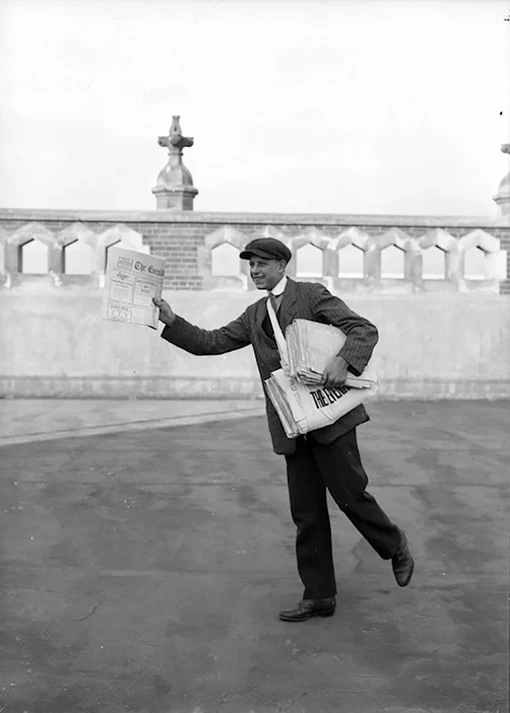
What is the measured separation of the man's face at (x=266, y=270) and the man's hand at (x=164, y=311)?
1.39 ft

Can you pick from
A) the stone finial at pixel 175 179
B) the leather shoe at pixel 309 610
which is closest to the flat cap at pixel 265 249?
the leather shoe at pixel 309 610

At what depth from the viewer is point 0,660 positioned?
333cm

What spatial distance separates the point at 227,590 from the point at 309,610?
56 centimetres

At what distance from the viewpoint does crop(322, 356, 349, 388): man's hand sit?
356 centimetres

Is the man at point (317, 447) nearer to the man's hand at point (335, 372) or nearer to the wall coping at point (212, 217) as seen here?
the man's hand at point (335, 372)

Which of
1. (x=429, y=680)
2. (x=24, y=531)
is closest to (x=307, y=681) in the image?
(x=429, y=680)

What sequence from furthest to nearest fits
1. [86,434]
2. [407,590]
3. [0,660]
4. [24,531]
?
1. [86,434]
2. [24,531]
3. [407,590]
4. [0,660]

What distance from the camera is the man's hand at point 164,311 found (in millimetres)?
3760

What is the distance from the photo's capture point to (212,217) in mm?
11820

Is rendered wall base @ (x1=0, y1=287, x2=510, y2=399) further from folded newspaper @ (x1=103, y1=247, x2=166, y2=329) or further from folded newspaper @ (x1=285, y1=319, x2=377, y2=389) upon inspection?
folded newspaper @ (x1=285, y1=319, x2=377, y2=389)

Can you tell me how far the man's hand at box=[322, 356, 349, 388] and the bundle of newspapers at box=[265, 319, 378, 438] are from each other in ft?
0.08

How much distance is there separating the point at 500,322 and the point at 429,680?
954cm

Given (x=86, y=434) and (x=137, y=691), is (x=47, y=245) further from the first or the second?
(x=137, y=691)

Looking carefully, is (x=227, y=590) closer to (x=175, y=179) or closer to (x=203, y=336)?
(x=203, y=336)
